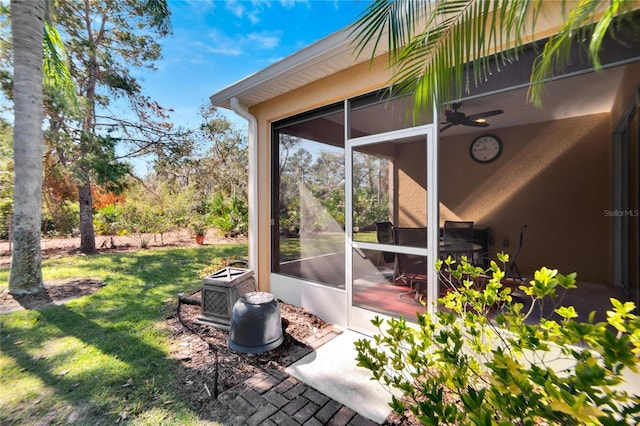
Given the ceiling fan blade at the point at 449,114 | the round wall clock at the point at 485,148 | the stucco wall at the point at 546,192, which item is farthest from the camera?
the round wall clock at the point at 485,148

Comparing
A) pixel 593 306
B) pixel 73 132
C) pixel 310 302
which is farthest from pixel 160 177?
pixel 593 306

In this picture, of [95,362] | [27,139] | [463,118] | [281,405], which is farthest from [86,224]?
[463,118]

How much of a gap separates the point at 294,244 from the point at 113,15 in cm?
1047

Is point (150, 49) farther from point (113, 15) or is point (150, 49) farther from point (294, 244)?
point (294, 244)

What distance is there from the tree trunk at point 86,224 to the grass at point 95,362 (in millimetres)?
3799

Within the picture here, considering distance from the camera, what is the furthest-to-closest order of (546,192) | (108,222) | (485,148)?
(108,222)
(485,148)
(546,192)

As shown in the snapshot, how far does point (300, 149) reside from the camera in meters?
4.52

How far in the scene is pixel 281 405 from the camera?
2.28 m

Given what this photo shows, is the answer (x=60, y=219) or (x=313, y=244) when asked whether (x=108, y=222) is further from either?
(x=313, y=244)

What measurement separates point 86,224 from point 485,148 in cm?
1212

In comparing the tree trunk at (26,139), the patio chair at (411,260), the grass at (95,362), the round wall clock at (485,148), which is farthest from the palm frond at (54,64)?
the round wall clock at (485,148)

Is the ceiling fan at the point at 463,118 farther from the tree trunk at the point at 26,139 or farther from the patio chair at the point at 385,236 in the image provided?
the tree trunk at the point at 26,139

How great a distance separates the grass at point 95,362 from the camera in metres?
2.21

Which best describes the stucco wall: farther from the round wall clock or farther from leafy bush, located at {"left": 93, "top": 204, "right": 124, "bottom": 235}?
leafy bush, located at {"left": 93, "top": 204, "right": 124, "bottom": 235}
